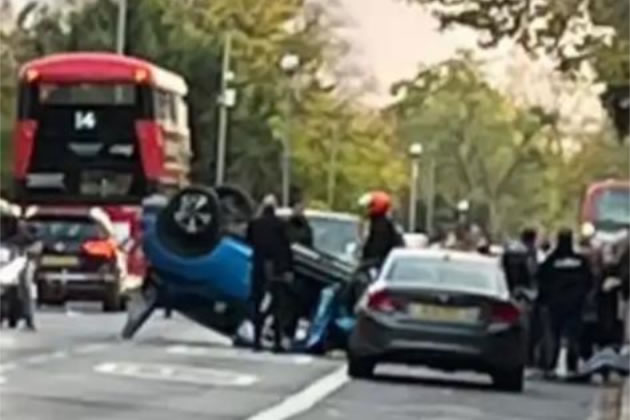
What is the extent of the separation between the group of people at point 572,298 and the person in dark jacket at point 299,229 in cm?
256

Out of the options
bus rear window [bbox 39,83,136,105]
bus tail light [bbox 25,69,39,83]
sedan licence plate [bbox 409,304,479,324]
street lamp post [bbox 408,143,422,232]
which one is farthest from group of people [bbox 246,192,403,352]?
street lamp post [bbox 408,143,422,232]

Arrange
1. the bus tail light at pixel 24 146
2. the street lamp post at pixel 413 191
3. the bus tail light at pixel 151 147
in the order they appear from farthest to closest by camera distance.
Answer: the street lamp post at pixel 413 191 → the bus tail light at pixel 24 146 → the bus tail light at pixel 151 147

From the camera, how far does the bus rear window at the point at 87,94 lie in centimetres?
4297

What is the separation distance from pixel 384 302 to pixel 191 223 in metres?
5.25

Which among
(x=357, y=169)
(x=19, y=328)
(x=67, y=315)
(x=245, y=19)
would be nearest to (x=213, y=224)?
(x=19, y=328)

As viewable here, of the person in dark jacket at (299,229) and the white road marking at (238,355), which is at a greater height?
the person in dark jacket at (299,229)

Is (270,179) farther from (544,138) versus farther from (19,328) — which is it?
(544,138)

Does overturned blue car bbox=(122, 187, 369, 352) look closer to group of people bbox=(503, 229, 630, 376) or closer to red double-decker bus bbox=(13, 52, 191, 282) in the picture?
group of people bbox=(503, 229, 630, 376)

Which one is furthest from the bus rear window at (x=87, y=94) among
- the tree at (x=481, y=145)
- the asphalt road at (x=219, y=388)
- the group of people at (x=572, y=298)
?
the tree at (x=481, y=145)

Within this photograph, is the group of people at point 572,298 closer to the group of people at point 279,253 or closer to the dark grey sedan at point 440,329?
the group of people at point 279,253

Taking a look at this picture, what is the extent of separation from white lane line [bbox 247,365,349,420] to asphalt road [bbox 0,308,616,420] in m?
0.02

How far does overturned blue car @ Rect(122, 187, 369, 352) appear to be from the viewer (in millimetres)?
30172

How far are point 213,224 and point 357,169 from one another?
5793 centimetres

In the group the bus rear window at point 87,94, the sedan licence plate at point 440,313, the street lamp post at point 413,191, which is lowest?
the street lamp post at point 413,191
